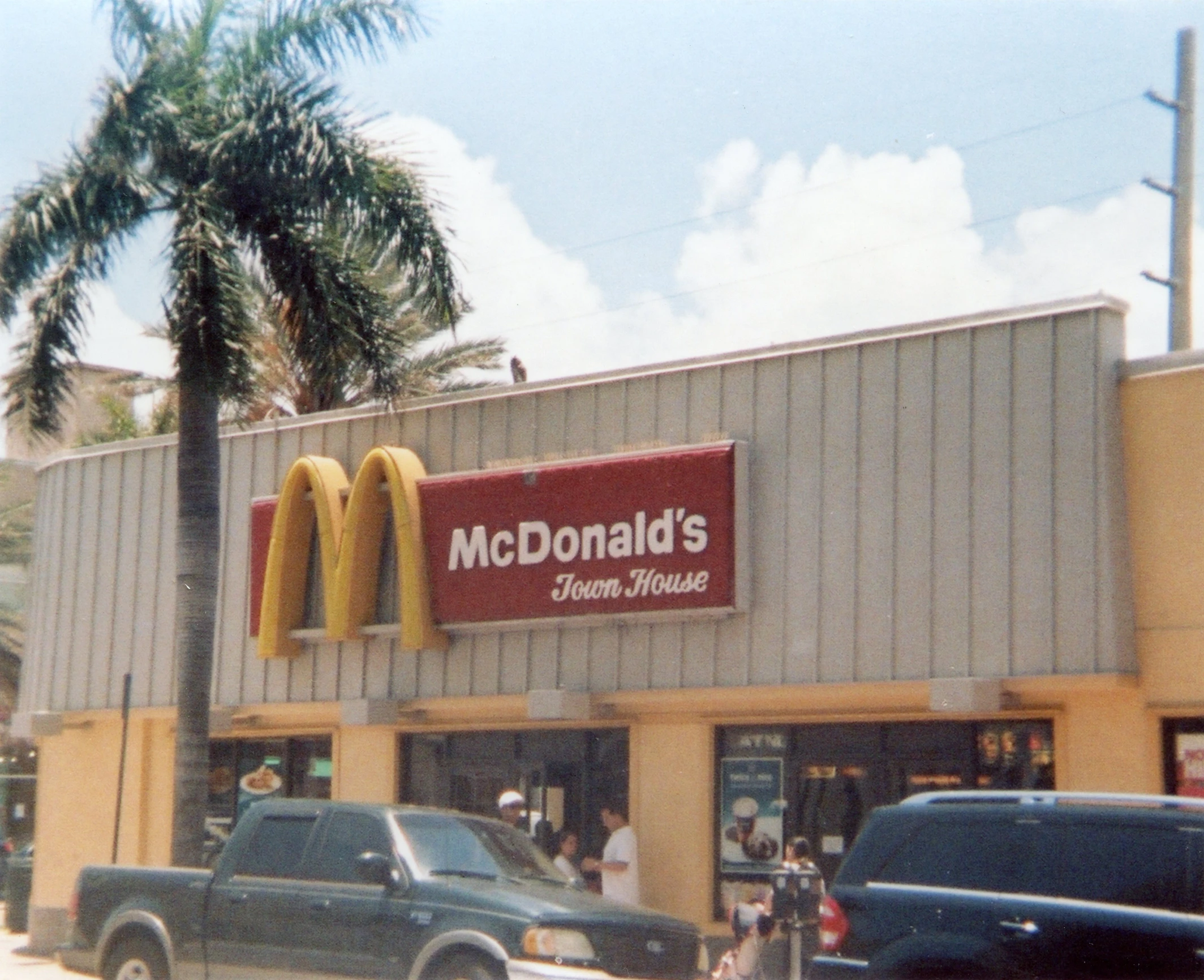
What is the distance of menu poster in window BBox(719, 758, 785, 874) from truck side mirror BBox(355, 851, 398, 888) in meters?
5.77

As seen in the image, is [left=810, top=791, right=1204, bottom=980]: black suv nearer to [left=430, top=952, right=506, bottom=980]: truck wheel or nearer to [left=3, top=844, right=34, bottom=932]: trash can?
[left=430, top=952, right=506, bottom=980]: truck wheel

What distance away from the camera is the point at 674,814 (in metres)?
17.2

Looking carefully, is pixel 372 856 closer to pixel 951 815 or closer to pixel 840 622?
pixel 951 815

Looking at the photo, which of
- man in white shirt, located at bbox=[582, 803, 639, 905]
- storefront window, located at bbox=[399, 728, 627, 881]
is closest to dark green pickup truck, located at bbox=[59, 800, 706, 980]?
man in white shirt, located at bbox=[582, 803, 639, 905]

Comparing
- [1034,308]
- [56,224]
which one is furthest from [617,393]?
[56,224]

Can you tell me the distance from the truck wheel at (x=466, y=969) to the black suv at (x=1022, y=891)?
90.0 inches

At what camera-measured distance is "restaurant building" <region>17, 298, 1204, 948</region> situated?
14336mm

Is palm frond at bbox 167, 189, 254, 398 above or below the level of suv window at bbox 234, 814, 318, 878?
above

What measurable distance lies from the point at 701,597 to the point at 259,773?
24.9 ft

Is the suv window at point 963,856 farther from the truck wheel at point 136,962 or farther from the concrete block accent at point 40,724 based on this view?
the concrete block accent at point 40,724

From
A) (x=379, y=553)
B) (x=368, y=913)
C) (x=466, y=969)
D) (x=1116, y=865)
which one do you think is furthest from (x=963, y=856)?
(x=379, y=553)

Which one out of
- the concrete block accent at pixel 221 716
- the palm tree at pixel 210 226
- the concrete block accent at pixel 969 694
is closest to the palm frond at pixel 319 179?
the palm tree at pixel 210 226

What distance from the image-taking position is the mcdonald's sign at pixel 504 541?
655 inches

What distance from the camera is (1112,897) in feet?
29.2
